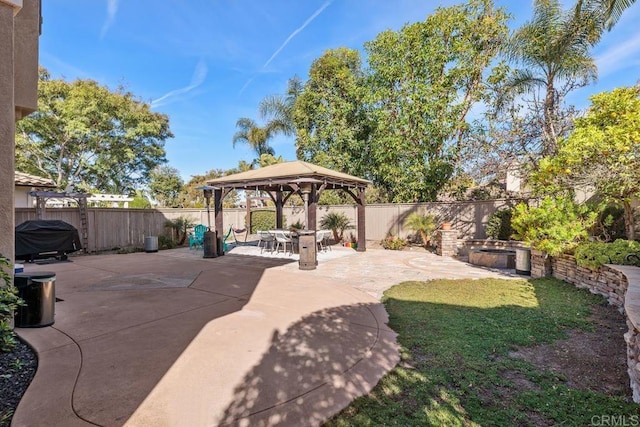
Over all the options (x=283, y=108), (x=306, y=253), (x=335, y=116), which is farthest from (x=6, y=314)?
(x=283, y=108)

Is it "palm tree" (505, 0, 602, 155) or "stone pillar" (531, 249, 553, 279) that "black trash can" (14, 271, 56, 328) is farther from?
"palm tree" (505, 0, 602, 155)

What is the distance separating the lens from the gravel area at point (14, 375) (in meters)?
2.35

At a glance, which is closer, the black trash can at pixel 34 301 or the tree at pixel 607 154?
the black trash can at pixel 34 301

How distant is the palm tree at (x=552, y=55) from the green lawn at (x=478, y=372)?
A: 674 centimetres

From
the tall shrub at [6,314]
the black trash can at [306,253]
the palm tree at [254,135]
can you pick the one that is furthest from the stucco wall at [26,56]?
the palm tree at [254,135]

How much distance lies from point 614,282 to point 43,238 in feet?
44.4

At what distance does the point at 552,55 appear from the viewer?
9727 millimetres

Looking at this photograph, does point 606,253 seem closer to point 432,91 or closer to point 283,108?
point 432,91

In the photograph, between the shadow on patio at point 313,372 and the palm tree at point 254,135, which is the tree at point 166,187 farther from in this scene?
the shadow on patio at point 313,372

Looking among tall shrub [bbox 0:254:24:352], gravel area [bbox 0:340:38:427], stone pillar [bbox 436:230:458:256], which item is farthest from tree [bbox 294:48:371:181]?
tall shrub [bbox 0:254:24:352]

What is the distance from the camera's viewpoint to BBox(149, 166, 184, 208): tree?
89.8ft

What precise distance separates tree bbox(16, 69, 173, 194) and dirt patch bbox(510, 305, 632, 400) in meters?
22.1

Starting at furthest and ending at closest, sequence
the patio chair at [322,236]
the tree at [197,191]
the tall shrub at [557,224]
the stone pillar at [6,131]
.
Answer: the tree at [197,191] < the patio chair at [322,236] < the tall shrub at [557,224] < the stone pillar at [6,131]

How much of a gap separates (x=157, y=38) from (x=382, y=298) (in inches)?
597
